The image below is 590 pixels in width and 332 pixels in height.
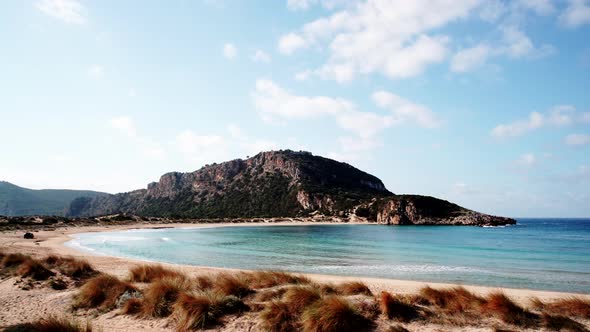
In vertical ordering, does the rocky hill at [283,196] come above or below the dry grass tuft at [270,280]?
above

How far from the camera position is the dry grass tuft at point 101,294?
10.9 meters

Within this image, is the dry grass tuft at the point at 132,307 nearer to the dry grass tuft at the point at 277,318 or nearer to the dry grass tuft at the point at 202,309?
the dry grass tuft at the point at 202,309

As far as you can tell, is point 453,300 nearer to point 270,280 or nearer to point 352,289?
point 352,289

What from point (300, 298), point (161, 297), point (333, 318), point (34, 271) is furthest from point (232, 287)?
point (34, 271)

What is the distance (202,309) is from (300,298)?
103 inches

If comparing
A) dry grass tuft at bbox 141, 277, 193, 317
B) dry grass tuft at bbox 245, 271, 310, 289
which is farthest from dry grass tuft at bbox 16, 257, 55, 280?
dry grass tuft at bbox 245, 271, 310, 289

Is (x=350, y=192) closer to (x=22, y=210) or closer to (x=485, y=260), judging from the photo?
(x=485, y=260)

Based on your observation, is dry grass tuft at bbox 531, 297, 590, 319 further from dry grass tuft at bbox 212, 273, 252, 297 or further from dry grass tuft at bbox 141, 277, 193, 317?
dry grass tuft at bbox 141, 277, 193, 317

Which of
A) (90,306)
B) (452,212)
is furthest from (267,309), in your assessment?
(452,212)

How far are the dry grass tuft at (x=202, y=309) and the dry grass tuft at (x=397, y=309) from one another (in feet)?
12.5

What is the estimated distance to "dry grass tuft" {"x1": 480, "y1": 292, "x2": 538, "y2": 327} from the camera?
8.88m

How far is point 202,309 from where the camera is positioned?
932cm

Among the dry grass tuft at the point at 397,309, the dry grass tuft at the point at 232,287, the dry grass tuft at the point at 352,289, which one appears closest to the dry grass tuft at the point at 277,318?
the dry grass tuft at the point at 232,287

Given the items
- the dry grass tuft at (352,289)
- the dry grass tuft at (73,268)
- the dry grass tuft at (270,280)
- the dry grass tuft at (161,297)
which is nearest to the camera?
the dry grass tuft at (161,297)
